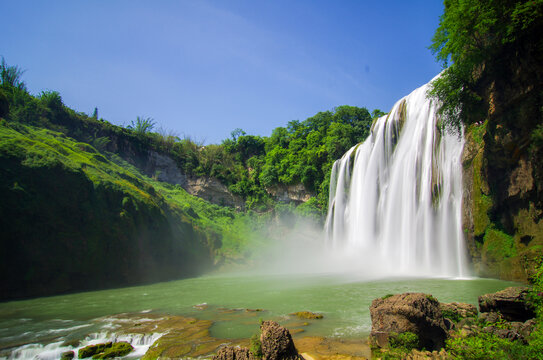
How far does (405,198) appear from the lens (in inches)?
802

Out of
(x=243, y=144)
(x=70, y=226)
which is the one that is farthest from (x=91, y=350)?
(x=243, y=144)

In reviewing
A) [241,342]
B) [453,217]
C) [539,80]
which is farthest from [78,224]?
[539,80]

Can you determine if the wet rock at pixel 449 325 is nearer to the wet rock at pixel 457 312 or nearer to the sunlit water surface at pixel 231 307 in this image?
the wet rock at pixel 457 312

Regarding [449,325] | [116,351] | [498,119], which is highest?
[498,119]

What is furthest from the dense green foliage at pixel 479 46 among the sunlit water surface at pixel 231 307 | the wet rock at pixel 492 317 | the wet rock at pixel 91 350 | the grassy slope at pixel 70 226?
the grassy slope at pixel 70 226

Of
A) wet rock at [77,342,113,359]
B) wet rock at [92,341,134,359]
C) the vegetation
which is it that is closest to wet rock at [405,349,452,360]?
the vegetation

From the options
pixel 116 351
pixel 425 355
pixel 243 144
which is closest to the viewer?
pixel 425 355

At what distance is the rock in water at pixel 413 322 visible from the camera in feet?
19.0

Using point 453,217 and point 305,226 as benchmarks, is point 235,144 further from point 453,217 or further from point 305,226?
point 453,217

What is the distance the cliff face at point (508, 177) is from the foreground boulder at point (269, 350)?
10640mm

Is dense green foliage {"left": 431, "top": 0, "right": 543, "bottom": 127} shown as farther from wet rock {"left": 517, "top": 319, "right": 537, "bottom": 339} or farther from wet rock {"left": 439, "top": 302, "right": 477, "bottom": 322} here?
wet rock {"left": 517, "top": 319, "right": 537, "bottom": 339}

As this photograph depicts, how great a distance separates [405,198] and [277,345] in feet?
57.7

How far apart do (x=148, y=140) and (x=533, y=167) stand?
44663mm

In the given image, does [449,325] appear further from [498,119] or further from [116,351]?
[498,119]
